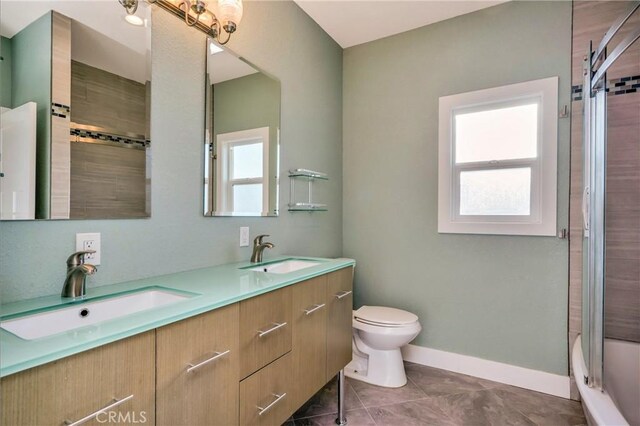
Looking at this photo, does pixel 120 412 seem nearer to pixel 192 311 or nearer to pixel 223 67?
pixel 192 311

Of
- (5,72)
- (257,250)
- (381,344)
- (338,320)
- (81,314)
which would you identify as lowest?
(381,344)

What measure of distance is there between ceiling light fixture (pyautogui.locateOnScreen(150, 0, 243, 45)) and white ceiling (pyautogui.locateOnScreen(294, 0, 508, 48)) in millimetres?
885

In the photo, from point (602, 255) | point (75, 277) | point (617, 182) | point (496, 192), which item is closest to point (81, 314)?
point (75, 277)

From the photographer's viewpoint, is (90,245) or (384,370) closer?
(90,245)

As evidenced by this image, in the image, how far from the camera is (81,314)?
3.35 feet

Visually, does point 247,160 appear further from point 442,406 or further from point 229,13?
point 442,406

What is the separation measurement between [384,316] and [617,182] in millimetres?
1624

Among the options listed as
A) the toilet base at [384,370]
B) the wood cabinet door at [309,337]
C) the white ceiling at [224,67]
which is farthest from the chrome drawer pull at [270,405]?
the white ceiling at [224,67]

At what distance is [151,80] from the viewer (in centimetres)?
138

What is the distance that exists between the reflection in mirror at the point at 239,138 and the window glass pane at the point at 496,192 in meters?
1.40

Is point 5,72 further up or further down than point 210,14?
further down

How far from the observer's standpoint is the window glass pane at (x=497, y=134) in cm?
222

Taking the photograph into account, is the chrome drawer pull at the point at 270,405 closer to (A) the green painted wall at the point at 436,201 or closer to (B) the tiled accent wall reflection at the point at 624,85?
(A) the green painted wall at the point at 436,201

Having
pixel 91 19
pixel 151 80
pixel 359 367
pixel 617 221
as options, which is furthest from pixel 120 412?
pixel 617 221
